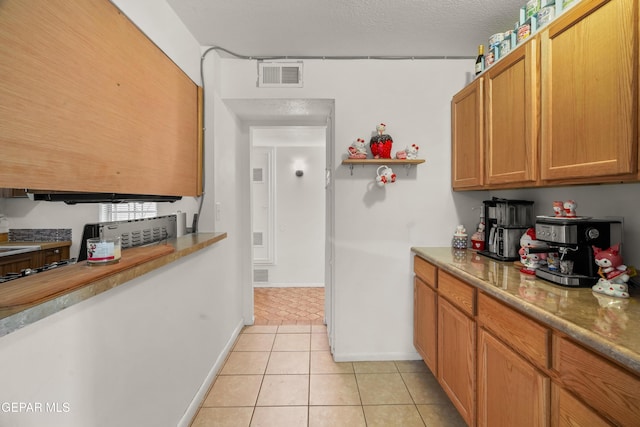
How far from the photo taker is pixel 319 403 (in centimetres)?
185

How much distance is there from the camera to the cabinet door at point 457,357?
1458 millimetres

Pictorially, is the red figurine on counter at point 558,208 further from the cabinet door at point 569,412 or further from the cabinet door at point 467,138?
the cabinet door at point 569,412

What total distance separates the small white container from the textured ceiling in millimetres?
1519

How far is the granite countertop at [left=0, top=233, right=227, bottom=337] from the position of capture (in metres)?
0.67

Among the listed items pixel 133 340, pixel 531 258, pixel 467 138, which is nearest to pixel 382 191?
pixel 467 138

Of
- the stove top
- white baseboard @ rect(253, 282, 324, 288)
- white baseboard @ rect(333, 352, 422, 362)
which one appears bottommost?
white baseboard @ rect(333, 352, 422, 362)

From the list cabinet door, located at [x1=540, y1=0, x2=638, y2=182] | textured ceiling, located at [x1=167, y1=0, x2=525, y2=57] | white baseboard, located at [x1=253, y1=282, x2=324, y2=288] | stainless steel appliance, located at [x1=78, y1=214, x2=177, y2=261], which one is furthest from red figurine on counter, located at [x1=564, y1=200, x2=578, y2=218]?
white baseboard, located at [x1=253, y1=282, x2=324, y2=288]

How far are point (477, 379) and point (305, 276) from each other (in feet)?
10.4

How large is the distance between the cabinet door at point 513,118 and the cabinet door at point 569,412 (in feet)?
3.16

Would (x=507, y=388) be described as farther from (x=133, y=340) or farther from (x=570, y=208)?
(x=133, y=340)

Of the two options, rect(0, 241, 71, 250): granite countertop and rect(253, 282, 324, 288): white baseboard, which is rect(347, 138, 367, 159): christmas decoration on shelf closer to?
rect(0, 241, 71, 250): granite countertop

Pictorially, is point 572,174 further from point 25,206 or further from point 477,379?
point 25,206

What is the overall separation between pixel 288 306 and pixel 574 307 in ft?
9.70

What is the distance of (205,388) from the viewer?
191 cm
